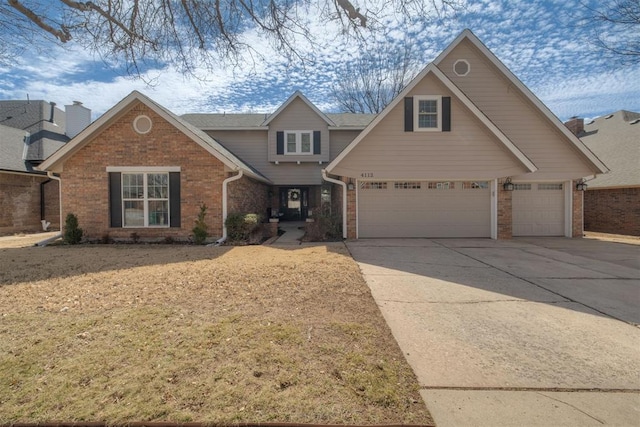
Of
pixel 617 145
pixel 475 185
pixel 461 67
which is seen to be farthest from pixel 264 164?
pixel 617 145

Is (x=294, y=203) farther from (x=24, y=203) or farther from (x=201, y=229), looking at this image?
(x=24, y=203)

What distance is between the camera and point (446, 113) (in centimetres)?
1144

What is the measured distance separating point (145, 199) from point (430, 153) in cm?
1027

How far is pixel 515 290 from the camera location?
217 inches

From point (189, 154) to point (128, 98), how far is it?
2.60 meters

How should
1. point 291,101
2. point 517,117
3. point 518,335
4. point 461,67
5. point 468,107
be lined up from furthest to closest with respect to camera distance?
point 291,101
point 461,67
point 517,117
point 468,107
point 518,335

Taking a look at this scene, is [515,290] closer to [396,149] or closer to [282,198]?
[396,149]

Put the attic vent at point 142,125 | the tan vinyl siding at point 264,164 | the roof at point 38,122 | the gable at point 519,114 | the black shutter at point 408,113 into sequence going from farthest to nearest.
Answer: the tan vinyl siding at point 264,164 → the roof at point 38,122 → the gable at point 519,114 → the black shutter at point 408,113 → the attic vent at point 142,125

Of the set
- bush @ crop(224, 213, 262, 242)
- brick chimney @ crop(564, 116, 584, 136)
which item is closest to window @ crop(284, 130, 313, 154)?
bush @ crop(224, 213, 262, 242)

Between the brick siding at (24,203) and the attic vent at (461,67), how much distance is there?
1990 cm

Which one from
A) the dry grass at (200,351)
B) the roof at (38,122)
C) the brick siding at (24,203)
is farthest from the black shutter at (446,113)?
the roof at (38,122)

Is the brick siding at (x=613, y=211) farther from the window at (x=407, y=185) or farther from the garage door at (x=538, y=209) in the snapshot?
the window at (x=407, y=185)

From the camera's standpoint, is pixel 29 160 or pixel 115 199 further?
pixel 29 160

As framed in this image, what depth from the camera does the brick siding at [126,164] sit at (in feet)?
36.4
